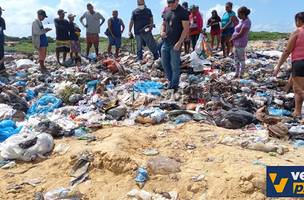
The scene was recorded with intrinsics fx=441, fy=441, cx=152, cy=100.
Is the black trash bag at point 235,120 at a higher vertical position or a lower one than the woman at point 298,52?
lower

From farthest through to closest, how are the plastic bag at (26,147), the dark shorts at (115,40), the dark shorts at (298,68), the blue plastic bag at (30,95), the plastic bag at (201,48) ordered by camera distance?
1. the dark shorts at (115,40)
2. the plastic bag at (201,48)
3. the blue plastic bag at (30,95)
4. the dark shorts at (298,68)
5. the plastic bag at (26,147)

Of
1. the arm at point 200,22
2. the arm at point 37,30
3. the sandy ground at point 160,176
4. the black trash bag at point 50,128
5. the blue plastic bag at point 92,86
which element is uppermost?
the arm at point 200,22

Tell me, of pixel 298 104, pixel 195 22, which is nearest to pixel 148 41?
pixel 195 22

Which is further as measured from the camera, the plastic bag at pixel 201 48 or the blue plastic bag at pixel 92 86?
the plastic bag at pixel 201 48

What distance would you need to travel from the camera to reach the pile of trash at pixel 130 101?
5.66 meters

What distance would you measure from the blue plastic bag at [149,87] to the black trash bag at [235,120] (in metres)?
1.78

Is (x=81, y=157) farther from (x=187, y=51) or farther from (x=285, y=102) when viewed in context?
(x=187, y=51)

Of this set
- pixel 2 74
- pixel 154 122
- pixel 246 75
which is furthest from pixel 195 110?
pixel 2 74

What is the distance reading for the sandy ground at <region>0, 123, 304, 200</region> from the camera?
416 cm

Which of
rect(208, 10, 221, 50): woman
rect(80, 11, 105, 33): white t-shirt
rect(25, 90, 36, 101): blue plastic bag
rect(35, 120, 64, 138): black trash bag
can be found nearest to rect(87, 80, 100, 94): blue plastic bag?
rect(25, 90, 36, 101): blue plastic bag

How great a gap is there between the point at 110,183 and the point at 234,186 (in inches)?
48.4

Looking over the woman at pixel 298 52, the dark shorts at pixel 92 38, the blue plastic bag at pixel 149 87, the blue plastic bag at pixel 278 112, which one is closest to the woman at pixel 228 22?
the dark shorts at pixel 92 38

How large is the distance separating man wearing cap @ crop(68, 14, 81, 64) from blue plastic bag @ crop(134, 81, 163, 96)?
350cm

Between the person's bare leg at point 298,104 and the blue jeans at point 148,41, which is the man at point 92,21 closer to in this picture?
the blue jeans at point 148,41
